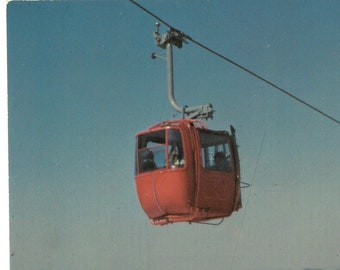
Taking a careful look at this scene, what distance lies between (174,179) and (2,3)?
513 cm

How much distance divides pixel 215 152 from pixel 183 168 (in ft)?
3.93

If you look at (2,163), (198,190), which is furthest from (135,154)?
(2,163)

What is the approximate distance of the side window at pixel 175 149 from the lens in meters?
13.7

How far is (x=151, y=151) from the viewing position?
14.0 meters

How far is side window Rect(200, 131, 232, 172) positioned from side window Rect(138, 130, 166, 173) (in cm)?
95

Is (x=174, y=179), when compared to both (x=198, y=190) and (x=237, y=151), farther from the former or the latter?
(x=237, y=151)

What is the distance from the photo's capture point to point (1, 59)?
11289 millimetres

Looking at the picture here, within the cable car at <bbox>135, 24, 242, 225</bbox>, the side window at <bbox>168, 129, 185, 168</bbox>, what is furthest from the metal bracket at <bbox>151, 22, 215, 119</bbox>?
the side window at <bbox>168, 129, 185, 168</bbox>

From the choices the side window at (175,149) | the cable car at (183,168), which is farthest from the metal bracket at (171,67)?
the side window at (175,149)

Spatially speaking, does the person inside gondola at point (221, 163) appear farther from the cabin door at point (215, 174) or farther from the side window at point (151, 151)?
the side window at point (151, 151)

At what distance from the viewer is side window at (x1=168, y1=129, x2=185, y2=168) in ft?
45.1

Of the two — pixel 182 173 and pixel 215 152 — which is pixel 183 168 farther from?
pixel 215 152

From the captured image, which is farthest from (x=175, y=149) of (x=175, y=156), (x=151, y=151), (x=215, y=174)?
(x=215, y=174)

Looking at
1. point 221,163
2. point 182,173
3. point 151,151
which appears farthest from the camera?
point 221,163
